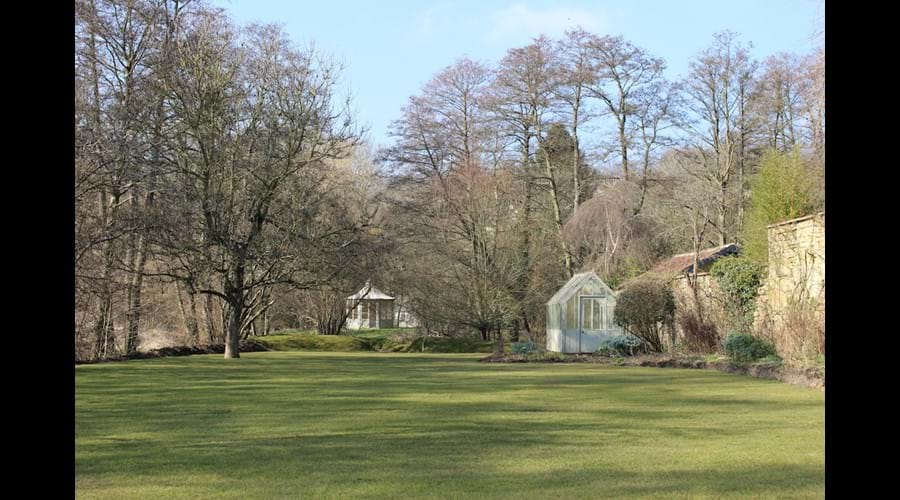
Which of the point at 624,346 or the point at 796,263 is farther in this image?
the point at 624,346

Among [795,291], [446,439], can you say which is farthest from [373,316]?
[446,439]

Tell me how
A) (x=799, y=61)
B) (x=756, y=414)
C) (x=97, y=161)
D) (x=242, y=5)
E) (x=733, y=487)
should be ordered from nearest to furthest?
(x=733, y=487), (x=756, y=414), (x=97, y=161), (x=242, y=5), (x=799, y=61)

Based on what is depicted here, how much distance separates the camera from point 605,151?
1406 inches

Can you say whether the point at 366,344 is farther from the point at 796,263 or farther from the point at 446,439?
the point at 446,439

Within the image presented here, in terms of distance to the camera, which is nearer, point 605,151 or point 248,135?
point 248,135

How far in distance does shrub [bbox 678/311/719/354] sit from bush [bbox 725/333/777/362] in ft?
11.0

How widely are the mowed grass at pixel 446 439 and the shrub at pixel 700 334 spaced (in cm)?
722

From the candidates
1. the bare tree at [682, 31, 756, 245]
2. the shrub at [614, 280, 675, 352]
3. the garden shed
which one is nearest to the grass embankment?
the garden shed

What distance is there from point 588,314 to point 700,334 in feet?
17.3

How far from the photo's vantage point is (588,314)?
2773 centimetres

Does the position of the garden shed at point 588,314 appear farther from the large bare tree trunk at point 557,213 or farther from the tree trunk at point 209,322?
the tree trunk at point 209,322
